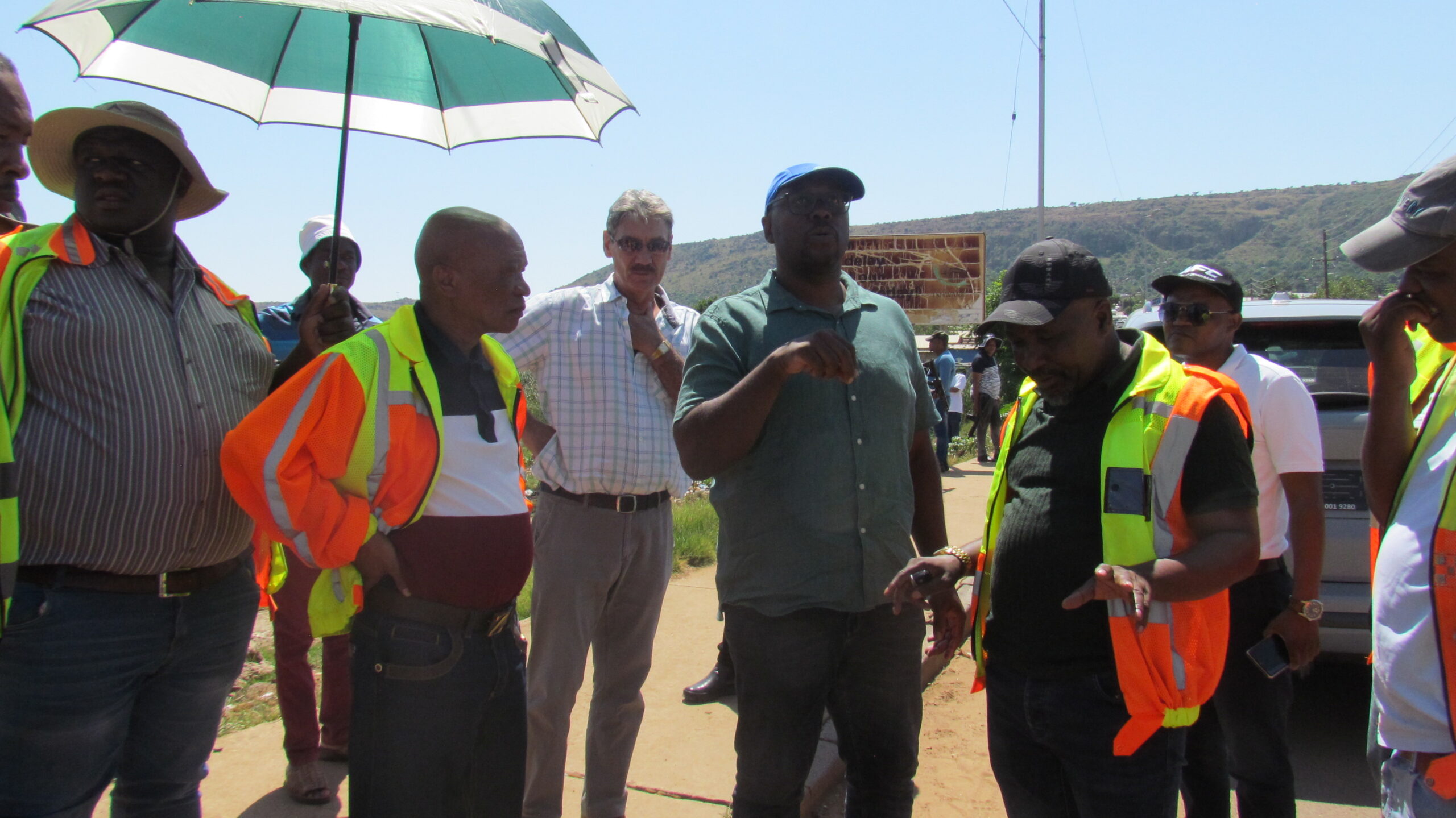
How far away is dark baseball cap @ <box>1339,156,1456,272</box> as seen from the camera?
186 centimetres

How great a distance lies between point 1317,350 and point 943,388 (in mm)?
8446

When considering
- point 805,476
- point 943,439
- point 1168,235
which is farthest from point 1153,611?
point 1168,235

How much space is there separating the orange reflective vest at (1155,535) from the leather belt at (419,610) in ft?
4.86

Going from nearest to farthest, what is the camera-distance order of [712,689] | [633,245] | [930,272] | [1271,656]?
[1271,656]
[633,245]
[712,689]
[930,272]

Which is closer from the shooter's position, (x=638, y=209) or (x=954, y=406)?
(x=638, y=209)

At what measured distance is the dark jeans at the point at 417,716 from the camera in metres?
2.21

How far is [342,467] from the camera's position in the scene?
7.18ft

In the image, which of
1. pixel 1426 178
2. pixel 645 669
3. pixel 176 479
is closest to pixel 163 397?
pixel 176 479

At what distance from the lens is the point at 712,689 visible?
4422 millimetres

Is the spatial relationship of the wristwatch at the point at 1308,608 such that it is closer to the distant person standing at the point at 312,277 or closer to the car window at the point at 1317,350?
the car window at the point at 1317,350

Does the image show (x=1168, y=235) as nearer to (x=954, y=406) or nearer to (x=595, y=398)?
(x=954, y=406)

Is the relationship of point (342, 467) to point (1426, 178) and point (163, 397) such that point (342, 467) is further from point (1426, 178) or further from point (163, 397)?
point (1426, 178)

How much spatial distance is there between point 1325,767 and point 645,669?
3.10 meters

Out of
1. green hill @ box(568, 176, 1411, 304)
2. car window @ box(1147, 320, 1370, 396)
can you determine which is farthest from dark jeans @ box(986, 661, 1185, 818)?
green hill @ box(568, 176, 1411, 304)
